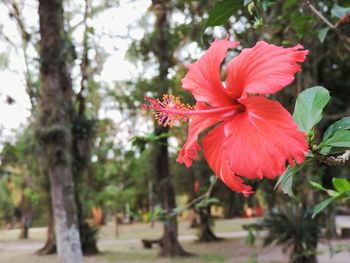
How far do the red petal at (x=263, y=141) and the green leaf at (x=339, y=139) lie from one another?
0.42 ft

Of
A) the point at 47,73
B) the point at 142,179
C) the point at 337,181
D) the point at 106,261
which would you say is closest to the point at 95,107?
the point at 142,179

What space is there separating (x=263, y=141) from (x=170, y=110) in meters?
0.18

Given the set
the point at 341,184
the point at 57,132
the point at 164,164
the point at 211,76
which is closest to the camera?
the point at 211,76

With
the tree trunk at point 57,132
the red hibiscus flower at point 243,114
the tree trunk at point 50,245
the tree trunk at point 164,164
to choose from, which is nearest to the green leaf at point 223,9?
the red hibiscus flower at point 243,114

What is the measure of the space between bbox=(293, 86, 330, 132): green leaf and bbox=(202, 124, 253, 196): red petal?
11 cm

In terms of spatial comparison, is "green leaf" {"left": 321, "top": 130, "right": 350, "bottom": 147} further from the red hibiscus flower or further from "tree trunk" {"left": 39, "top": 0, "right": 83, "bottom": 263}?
"tree trunk" {"left": 39, "top": 0, "right": 83, "bottom": 263}

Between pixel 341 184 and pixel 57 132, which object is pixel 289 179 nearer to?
pixel 341 184

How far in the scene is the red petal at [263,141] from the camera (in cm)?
41

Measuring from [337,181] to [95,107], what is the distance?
14078 mm

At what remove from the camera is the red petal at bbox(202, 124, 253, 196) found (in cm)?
50

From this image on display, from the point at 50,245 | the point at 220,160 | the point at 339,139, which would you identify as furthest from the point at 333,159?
the point at 50,245

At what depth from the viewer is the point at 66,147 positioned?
5586mm

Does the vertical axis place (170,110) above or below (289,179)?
above

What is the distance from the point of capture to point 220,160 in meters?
0.53
